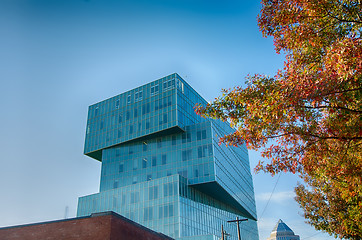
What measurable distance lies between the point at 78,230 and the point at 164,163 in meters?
43.4

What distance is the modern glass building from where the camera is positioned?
58.7 meters

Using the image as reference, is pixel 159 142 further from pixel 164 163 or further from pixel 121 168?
pixel 121 168

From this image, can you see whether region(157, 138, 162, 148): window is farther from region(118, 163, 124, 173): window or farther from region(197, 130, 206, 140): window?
region(118, 163, 124, 173): window

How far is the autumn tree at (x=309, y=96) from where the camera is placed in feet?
34.3

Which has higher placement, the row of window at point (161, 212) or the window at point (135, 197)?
the window at point (135, 197)

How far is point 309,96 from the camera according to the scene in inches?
413

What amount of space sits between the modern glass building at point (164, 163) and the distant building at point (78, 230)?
3374 centimetres

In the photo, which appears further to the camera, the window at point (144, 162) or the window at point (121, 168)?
the window at point (121, 168)

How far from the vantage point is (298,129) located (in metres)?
13.1

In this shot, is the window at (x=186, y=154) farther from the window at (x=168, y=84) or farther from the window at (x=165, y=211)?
the window at (x=168, y=84)

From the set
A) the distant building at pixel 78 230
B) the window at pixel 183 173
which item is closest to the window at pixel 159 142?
the window at pixel 183 173

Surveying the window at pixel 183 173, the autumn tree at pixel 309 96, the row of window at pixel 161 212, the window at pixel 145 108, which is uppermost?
the window at pixel 145 108

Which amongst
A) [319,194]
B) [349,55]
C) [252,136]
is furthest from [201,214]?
[349,55]

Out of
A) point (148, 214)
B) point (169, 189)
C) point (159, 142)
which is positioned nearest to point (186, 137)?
point (159, 142)
